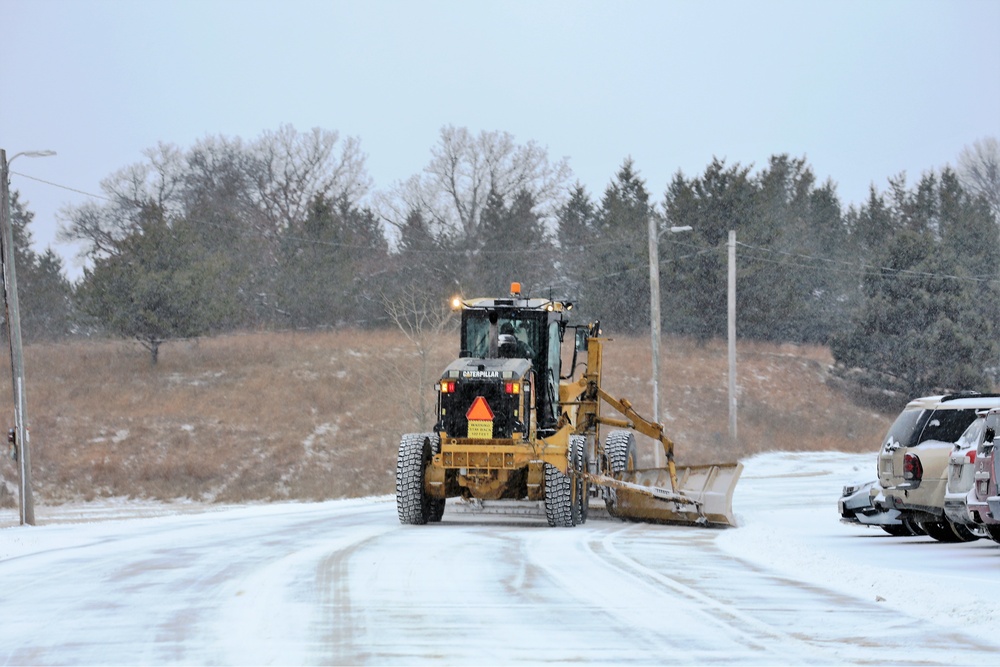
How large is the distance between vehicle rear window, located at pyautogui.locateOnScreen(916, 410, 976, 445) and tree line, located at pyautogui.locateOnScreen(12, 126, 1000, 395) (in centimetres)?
3681

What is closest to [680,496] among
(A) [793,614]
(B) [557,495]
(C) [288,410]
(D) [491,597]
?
(B) [557,495]

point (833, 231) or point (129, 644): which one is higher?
point (833, 231)

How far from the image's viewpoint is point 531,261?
2566 inches

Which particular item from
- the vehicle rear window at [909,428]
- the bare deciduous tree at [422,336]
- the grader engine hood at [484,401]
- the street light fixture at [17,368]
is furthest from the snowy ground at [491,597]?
the bare deciduous tree at [422,336]

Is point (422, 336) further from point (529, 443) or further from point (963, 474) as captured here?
point (963, 474)

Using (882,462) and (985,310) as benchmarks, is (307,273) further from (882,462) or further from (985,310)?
(882,462)

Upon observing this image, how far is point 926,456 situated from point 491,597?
721 cm

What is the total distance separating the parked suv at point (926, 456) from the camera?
15250 millimetres

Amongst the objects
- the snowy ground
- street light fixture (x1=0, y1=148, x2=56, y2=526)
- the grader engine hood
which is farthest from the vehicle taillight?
street light fixture (x1=0, y1=148, x2=56, y2=526)

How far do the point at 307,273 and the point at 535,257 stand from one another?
12163mm

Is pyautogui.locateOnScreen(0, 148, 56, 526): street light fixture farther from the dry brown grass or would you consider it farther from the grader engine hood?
the dry brown grass

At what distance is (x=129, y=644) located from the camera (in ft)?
26.7

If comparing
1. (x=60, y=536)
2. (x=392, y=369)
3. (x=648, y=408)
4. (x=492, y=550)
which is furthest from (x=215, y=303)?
(x=492, y=550)

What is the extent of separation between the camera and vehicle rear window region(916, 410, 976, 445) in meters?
15.7
